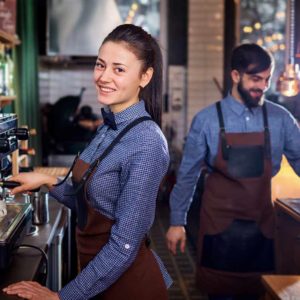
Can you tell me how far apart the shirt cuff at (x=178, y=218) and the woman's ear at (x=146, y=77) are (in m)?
1.33

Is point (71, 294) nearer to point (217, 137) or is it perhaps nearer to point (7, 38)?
point (217, 137)

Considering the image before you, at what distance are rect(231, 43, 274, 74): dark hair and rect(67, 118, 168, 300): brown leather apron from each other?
1440 millimetres

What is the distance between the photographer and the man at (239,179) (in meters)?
2.98

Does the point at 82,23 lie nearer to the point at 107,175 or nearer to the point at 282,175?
the point at 282,175

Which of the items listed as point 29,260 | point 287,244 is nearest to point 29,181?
point 29,260

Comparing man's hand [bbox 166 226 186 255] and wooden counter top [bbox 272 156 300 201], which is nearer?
man's hand [bbox 166 226 186 255]

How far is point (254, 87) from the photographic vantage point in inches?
119

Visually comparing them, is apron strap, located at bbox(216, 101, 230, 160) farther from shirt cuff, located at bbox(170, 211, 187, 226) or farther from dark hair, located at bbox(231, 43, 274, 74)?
shirt cuff, located at bbox(170, 211, 187, 226)

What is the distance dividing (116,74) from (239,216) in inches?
57.8

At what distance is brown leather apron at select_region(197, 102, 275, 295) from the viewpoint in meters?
2.98

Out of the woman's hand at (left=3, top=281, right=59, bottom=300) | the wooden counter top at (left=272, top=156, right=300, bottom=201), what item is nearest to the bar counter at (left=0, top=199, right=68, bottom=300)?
the woman's hand at (left=3, top=281, right=59, bottom=300)

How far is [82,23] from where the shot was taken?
7191mm

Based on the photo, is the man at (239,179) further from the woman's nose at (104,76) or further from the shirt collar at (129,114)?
the woman's nose at (104,76)

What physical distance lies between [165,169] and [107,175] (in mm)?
182
